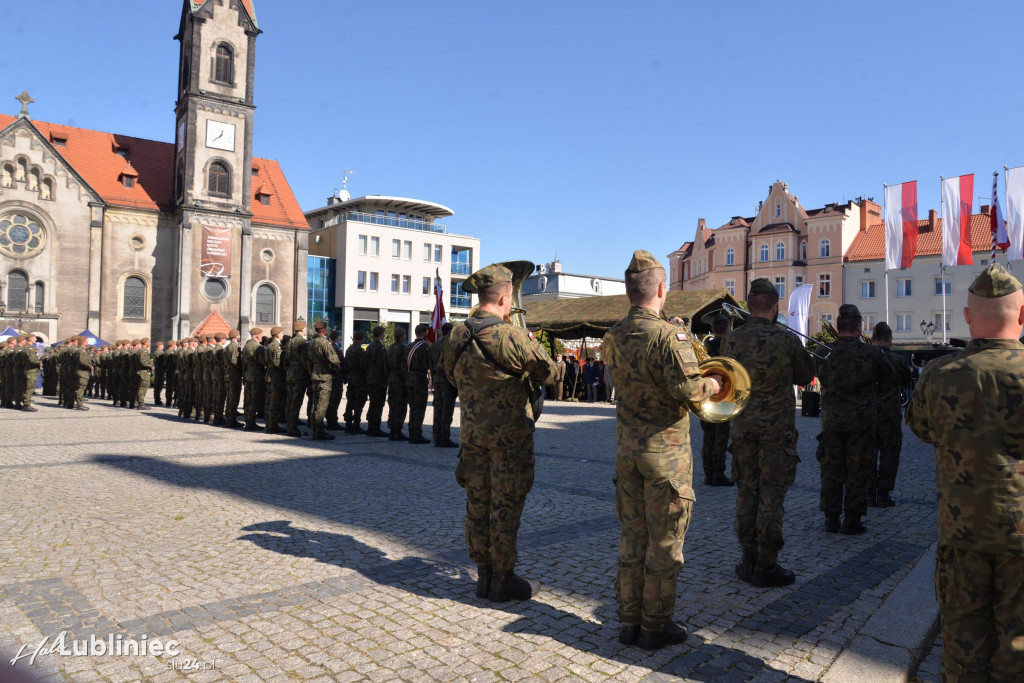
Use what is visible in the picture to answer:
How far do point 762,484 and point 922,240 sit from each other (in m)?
56.5

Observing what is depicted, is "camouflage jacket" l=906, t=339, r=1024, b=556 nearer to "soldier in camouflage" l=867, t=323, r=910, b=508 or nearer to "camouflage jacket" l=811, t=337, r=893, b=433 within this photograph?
"camouflage jacket" l=811, t=337, r=893, b=433

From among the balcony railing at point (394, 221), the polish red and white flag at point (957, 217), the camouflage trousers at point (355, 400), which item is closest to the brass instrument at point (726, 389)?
the camouflage trousers at point (355, 400)

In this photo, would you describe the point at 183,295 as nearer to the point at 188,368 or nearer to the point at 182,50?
the point at 182,50

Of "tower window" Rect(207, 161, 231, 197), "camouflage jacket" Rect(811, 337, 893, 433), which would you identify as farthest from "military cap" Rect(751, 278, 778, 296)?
"tower window" Rect(207, 161, 231, 197)

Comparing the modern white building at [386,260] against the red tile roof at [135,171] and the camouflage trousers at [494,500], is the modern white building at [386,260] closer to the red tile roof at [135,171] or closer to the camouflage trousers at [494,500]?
the red tile roof at [135,171]

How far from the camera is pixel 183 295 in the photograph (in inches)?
1724

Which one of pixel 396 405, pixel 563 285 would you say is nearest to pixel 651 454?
pixel 396 405

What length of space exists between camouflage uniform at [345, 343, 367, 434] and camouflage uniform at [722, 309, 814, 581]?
32.1 ft

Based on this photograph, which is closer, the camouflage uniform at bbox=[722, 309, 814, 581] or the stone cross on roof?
the camouflage uniform at bbox=[722, 309, 814, 581]

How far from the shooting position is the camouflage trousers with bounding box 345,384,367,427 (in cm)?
1442

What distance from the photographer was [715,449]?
8.93 metres

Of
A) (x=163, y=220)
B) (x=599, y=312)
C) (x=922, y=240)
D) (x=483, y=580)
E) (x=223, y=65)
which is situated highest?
(x=223, y=65)

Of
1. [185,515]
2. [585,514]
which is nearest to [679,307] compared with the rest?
[585,514]

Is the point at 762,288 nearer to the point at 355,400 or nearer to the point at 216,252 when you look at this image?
the point at 355,400
